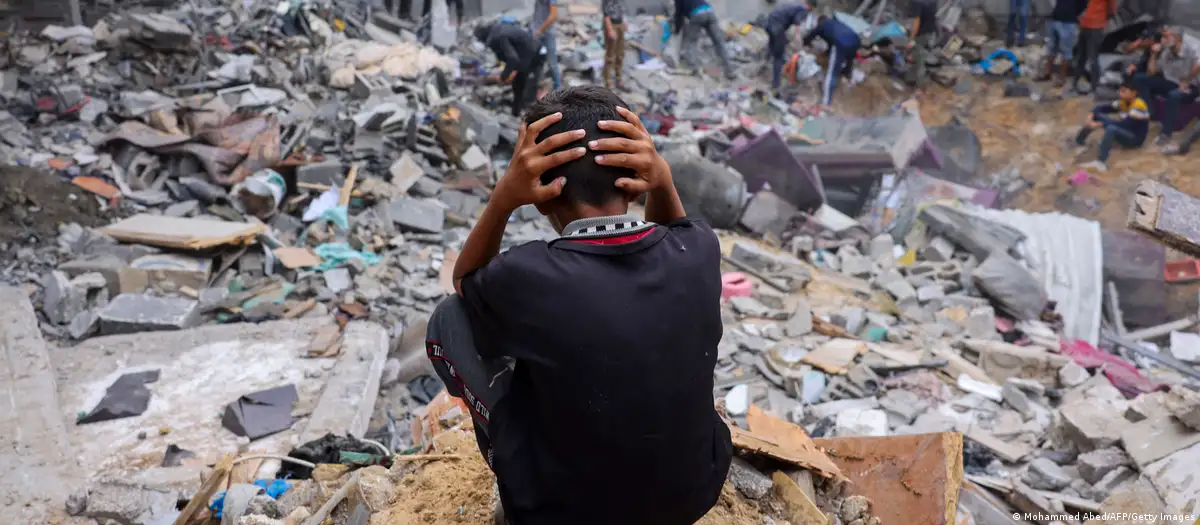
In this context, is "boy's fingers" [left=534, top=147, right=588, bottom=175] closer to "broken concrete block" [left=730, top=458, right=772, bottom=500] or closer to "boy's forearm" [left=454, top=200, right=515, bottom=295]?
"boy's forearm" [left=454, top=200, right=515, bottom=295]

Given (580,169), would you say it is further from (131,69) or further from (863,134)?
(131,69)

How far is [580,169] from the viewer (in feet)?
5.52

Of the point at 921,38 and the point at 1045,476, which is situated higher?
the point at 921,38

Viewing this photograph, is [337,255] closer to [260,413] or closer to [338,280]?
[338,280]

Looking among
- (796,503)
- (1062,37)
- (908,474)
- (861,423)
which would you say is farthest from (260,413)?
(1062,37)

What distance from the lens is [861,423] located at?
15.0 feet

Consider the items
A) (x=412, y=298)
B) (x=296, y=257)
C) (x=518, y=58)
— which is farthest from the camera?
(x=518, y=58)

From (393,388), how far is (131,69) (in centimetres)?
782

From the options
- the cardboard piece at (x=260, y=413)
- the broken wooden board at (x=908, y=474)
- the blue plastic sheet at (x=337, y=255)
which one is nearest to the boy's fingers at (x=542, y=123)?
the broken wooden board at (x=908, y=474)

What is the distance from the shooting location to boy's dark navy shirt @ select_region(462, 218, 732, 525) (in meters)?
1.55

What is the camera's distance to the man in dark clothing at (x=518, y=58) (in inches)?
379

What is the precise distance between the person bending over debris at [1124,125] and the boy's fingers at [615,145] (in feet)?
35.8

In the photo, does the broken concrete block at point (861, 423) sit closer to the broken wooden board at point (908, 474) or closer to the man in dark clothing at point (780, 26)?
the broken wooden board at point (908, 474)

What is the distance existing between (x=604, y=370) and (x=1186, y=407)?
3545 millimetres
